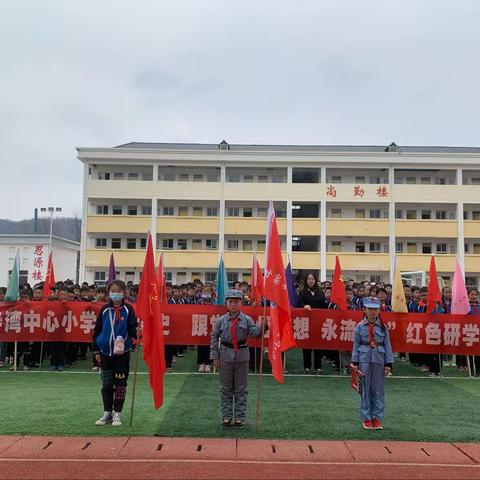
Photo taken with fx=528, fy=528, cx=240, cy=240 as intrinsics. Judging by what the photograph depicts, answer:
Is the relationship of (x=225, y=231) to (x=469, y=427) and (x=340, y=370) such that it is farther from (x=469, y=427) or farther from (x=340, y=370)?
(x=469, y=427)

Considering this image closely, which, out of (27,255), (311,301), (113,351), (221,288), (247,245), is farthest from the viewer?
(27,255)

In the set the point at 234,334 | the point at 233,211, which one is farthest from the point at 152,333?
the point at 233,211

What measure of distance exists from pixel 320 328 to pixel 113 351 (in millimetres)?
5497

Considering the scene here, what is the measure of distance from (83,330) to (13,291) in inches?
77.6

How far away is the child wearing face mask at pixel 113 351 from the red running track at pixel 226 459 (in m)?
0.76

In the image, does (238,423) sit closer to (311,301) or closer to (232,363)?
(232,363)

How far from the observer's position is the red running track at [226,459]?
540cm

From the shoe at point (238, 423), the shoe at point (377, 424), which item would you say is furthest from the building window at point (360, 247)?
the shoe at point (238, 423)

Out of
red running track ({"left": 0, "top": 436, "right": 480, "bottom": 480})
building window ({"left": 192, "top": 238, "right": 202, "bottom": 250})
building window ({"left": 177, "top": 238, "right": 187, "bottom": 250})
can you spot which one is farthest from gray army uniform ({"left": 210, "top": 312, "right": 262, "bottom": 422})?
building window ({"left": 177, "top": 238, "right": 187, "bottom": 250})

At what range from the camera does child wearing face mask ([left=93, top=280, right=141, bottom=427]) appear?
7230 mm

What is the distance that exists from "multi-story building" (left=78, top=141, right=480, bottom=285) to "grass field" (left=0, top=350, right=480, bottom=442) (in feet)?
95.7

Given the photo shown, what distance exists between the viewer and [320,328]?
37.7 ft

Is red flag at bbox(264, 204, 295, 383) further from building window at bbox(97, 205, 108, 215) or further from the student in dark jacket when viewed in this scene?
building window at bbox(97, 205, 108, 215)

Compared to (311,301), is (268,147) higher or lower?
higher
